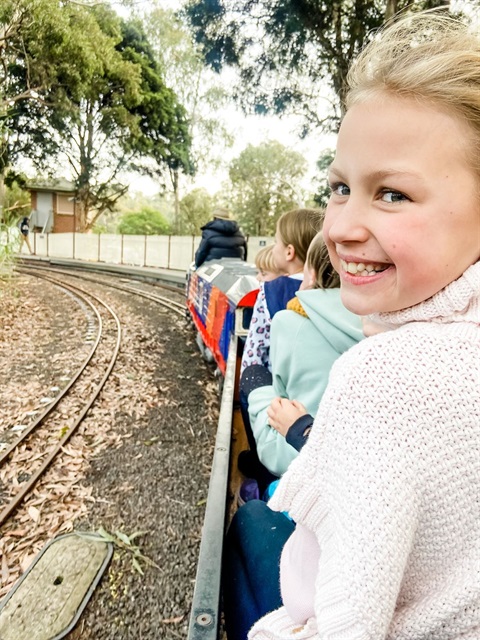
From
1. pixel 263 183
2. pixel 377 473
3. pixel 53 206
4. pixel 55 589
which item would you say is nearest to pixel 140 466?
pixel 55 589

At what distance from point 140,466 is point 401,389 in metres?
4.08

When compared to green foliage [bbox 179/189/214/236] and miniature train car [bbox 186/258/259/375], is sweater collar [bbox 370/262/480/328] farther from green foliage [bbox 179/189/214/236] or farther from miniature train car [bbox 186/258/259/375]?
green foliage [bbox 179/189/214/236]

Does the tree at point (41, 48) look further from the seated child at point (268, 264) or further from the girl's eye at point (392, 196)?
the girl's eye at point (392, 196)

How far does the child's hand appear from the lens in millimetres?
1511

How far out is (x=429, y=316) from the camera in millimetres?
794

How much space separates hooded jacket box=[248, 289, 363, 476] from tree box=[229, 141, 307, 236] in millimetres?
34276

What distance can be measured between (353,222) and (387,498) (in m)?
0.49

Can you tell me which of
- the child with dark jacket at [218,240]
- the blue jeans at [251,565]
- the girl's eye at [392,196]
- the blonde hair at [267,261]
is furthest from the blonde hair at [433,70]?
the child with dark jacket at [218,240]

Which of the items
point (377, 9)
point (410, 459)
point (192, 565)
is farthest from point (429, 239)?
point (377, 9)

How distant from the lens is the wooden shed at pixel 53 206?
38094 mm

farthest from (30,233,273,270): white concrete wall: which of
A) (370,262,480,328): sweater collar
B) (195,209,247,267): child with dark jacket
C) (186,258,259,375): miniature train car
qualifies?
(370,262,480,328): sweater collar

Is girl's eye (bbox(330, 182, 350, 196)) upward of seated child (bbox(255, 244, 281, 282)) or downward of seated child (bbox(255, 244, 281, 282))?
upward

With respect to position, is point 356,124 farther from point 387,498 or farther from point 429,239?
point 387,498

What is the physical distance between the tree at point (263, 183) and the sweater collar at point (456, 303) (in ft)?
115
